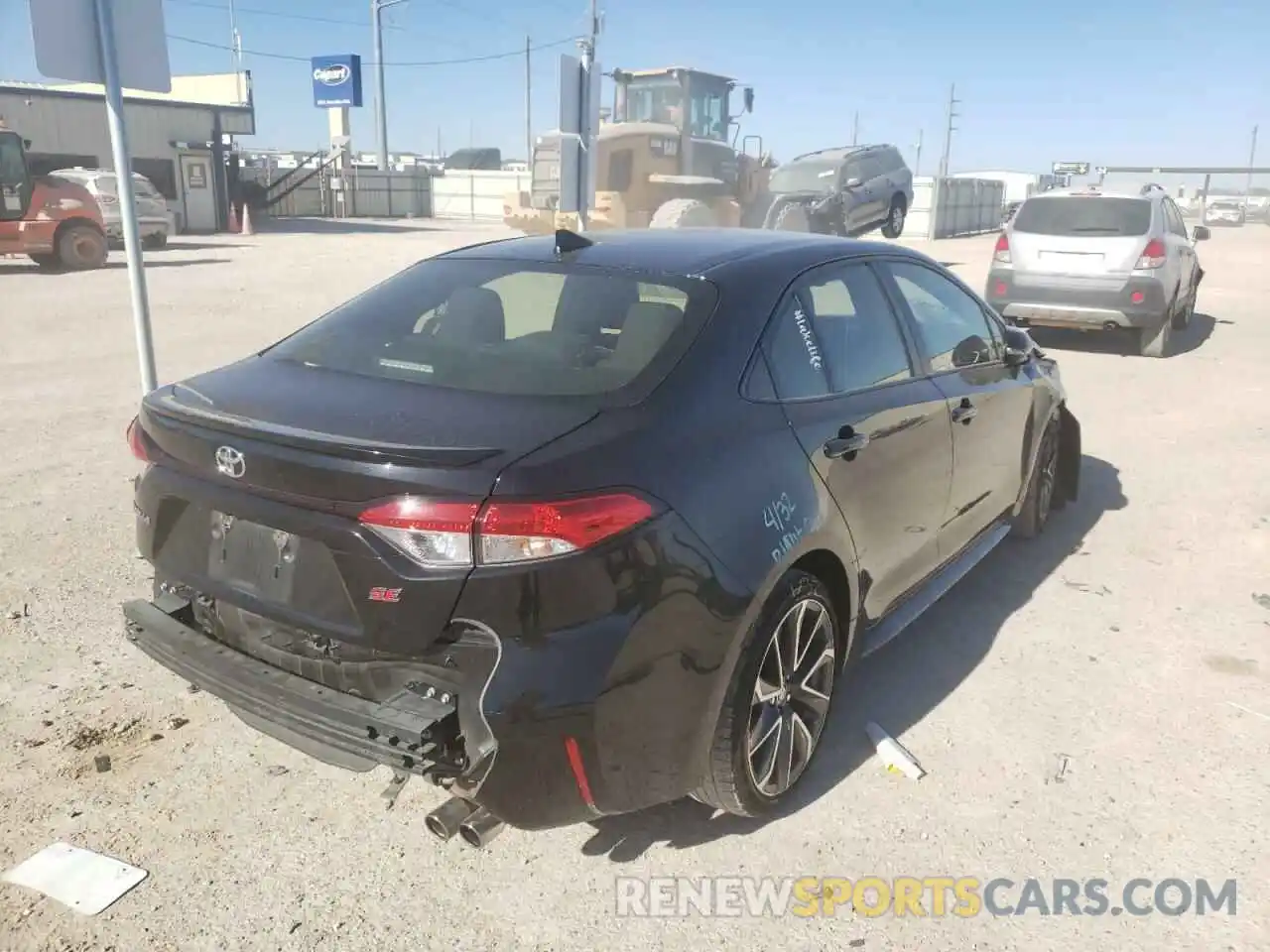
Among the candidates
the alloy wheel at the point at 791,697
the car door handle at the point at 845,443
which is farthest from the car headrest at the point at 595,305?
the alloy wheel at the point at 791,697

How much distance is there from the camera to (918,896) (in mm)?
2656

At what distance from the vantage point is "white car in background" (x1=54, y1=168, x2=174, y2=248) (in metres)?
21.5

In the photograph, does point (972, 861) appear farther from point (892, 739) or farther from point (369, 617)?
point (369, 617)

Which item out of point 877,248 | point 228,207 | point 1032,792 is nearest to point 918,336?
point 877,248

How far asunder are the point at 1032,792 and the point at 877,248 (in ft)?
6.59

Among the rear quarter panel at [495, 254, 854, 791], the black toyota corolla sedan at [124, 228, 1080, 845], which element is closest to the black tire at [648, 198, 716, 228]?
the black toyota corolla sedan at [124, 228, 1080, 845]

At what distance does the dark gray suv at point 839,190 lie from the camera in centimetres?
1894

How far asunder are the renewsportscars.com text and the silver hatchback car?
8.85 meters

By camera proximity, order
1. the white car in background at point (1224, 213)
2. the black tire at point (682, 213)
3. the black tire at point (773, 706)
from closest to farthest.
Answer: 1. the black tire at point (773, 706)
2. the black tire at point (682, 213)
3. the white car in background at point (1224, 213)

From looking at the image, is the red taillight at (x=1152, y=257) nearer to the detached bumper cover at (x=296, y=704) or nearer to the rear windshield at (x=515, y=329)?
the rear windshield at (x=515, y=329)

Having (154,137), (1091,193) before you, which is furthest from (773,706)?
(154,137)

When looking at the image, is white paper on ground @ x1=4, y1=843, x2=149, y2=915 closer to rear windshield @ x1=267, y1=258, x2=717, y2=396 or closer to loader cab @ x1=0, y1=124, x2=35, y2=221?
rear windshield @ x1=267, y1=258, x2=717, y2=396

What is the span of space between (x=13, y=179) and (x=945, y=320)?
60.3ft

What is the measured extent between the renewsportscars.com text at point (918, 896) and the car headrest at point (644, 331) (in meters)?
1.40
